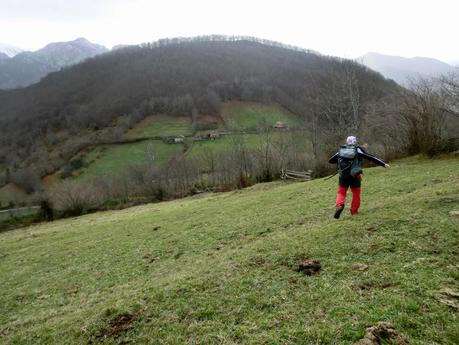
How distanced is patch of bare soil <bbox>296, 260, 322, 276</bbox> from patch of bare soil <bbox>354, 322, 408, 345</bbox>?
2.29 metres

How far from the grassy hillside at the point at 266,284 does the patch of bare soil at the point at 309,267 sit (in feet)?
0.51

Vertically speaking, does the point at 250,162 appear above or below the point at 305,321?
below

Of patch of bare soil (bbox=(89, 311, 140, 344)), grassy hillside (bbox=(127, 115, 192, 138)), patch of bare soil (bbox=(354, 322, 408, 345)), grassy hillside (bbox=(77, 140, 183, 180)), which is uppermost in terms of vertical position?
patch of bare soil (bbox=(354, 322, 408, 345))

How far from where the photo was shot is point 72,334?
654 centimetres

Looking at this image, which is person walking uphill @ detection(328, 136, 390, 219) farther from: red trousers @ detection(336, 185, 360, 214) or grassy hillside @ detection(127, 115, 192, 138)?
grassy hillside @ detection(127, 115, 192, 138)

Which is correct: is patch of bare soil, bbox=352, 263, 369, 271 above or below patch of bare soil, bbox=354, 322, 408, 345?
below

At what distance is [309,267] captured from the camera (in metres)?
7.25

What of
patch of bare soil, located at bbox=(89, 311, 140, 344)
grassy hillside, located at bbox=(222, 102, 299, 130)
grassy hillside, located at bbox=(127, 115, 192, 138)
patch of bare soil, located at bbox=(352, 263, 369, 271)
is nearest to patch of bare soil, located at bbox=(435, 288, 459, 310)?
patch of bare soil, located at bbox=(352, 263, 369, 271)

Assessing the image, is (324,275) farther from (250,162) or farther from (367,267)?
(250,162)

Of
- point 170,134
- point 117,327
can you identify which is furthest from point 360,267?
point 170,134

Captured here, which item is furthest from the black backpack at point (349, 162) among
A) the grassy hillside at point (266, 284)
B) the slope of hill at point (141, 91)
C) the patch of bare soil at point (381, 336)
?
the slope of hill at point (141, 91)

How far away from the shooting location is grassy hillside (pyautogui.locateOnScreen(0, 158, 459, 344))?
17.3ft

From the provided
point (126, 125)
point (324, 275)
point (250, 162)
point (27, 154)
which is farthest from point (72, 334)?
point (27, 154)

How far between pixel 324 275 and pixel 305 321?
1.69m
